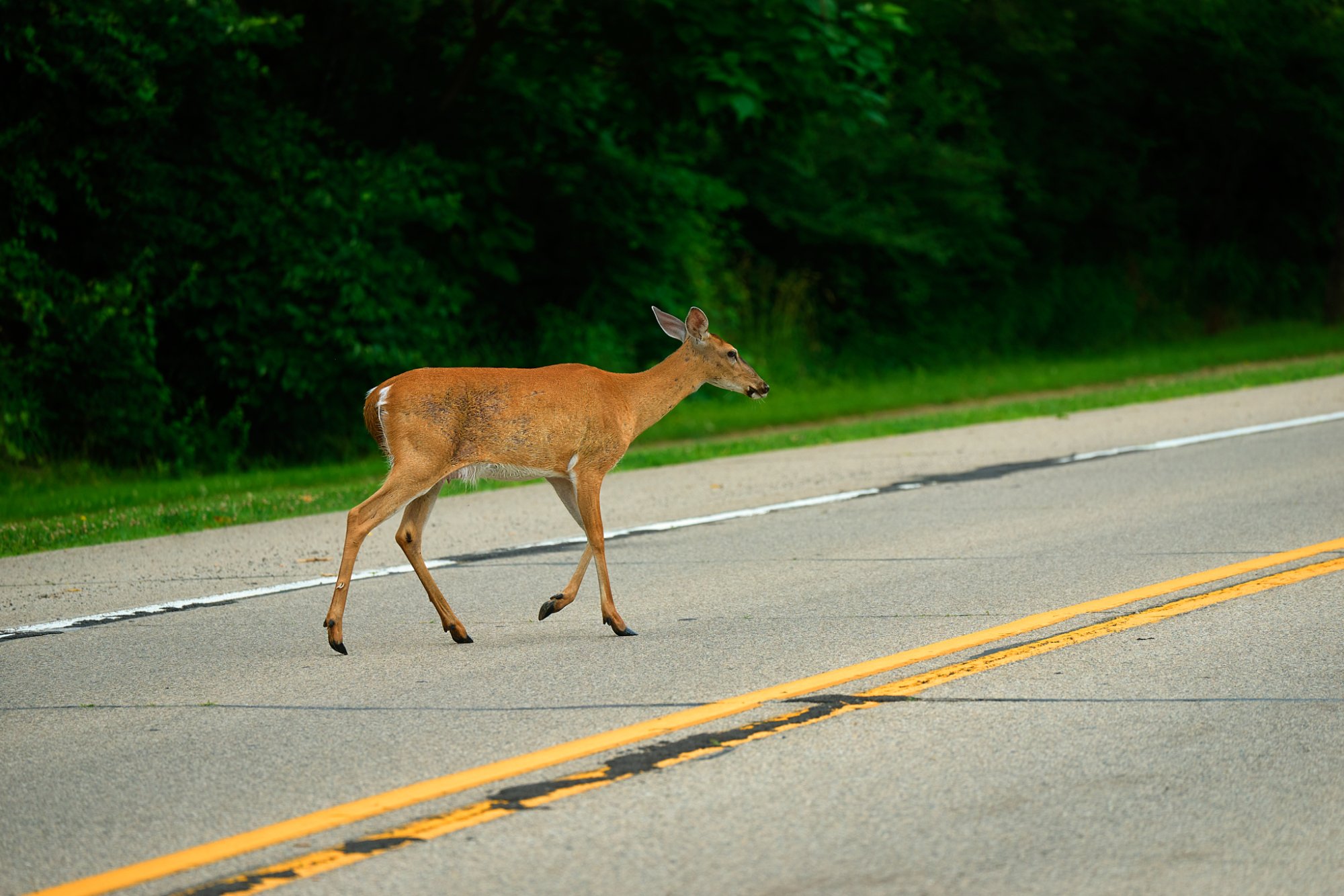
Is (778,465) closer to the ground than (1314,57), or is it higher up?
closer to the ground

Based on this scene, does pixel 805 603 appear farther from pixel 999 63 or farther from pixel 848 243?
pixel 999 63

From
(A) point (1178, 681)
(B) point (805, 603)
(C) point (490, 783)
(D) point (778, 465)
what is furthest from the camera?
(D) point (778, 465)

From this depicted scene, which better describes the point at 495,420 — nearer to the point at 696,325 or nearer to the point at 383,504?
the point at 383,504

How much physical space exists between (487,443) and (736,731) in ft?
7.49

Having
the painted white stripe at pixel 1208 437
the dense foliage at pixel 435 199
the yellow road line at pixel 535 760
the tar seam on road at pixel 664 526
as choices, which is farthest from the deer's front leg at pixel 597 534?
the dense foliage at pixel 435 199

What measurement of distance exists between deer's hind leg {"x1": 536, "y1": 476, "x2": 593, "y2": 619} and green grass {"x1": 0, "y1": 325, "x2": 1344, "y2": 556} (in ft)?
14.5

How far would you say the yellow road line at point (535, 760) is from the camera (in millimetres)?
4449

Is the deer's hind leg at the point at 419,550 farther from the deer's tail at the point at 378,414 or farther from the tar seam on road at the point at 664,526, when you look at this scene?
the tar seam on road at the point at 664,526

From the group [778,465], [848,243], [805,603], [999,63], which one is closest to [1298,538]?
[805,603]

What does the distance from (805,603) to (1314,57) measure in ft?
88.2

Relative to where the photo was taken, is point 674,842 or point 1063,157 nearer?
point 674,842

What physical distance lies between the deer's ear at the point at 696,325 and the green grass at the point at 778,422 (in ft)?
15.6

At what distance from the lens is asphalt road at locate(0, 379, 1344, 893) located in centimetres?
445

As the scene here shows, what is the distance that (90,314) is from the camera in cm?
1580
